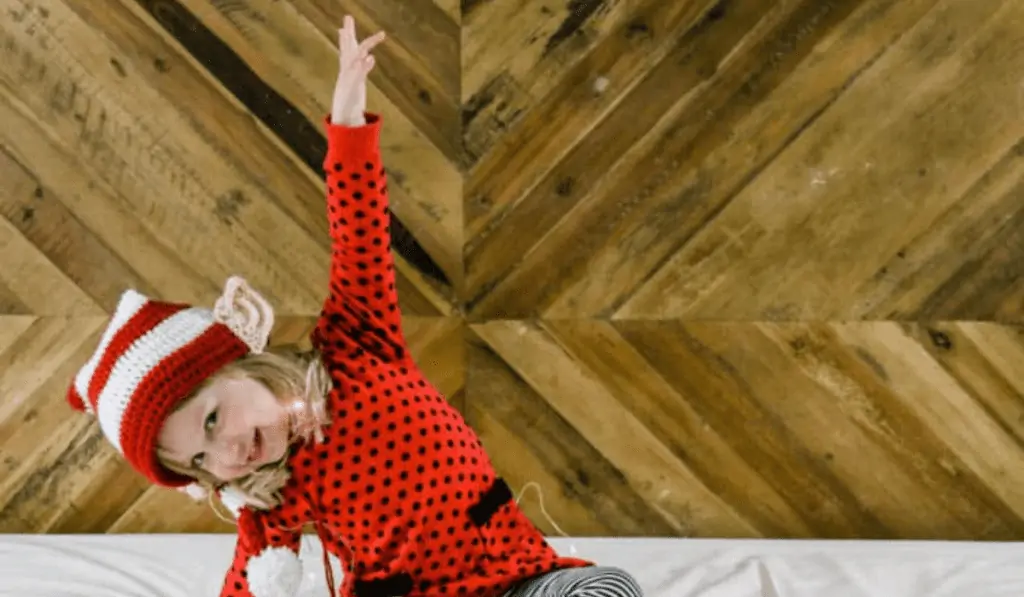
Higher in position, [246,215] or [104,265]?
[246,215]

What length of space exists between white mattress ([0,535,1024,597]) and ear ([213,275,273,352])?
430mm

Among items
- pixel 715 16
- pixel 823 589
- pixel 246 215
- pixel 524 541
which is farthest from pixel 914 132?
pixel 246 215

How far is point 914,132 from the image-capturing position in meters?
1.19

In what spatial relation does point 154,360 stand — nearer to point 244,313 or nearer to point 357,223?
point 244,313

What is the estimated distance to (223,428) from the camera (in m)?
0.77

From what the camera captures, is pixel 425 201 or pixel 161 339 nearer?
pixel 161 339

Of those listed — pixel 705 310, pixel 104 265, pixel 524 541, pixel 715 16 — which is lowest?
pixel 104 265

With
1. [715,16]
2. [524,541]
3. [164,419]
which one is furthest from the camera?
[715,16]

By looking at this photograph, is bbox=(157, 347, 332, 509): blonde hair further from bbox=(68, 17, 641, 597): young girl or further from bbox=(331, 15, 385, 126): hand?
bbox=(331, 15, 385, 126): hand

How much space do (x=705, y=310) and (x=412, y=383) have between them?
50 centimetres

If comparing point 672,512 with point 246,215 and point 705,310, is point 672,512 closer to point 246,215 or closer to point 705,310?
point 705,310

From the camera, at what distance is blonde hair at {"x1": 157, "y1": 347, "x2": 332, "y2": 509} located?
81 centimetres

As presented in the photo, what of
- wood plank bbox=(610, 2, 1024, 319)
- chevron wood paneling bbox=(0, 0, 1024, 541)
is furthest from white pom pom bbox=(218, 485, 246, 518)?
wood plank bbox=(610, 2, 1024, 319)

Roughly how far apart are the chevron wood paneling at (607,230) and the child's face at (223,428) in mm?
480
